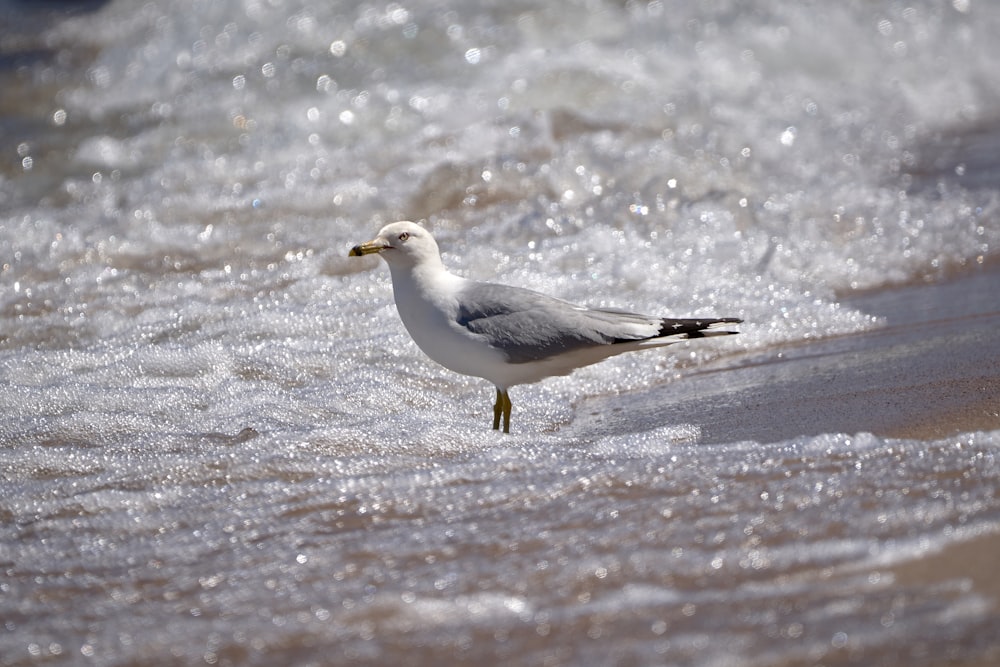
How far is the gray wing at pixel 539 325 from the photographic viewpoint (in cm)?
386

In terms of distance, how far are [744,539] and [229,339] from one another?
9.77ft

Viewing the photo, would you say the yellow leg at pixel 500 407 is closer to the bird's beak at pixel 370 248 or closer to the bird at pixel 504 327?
the bird at pixel 504 327

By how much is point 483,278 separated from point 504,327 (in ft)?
6.81

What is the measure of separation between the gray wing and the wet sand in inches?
12.6

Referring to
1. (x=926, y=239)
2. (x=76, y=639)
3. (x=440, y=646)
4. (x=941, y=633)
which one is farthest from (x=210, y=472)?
(x=926, y=239)

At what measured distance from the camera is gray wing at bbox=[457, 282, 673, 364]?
386cm

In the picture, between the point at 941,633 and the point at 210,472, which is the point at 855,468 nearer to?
the point at 941,633

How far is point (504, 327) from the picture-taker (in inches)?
153

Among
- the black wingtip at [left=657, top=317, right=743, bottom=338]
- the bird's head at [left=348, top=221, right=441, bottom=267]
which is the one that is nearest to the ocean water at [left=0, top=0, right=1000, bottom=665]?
the black wingtip at [left=657, top=317, right=743, bottom=338]

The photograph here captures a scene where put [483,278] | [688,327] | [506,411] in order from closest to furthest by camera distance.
Answer: [688,327], [506,411], [483,278]

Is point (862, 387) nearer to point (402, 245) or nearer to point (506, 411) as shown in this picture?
point (506, 411)

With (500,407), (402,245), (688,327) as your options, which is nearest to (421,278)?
(402,245)

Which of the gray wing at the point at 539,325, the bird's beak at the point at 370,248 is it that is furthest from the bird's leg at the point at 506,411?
the bird's beak at the point at 370,248

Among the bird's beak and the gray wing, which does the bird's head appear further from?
the gray wing
